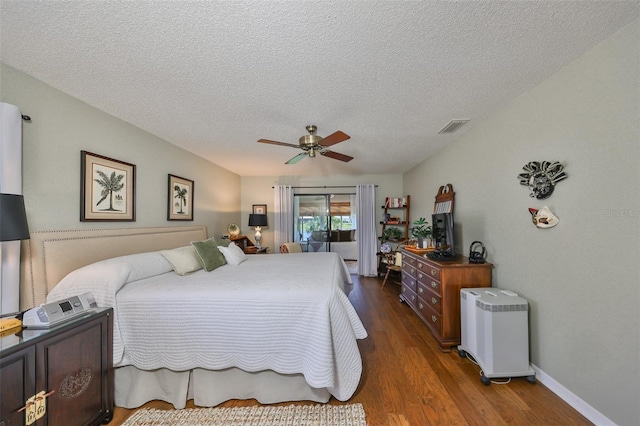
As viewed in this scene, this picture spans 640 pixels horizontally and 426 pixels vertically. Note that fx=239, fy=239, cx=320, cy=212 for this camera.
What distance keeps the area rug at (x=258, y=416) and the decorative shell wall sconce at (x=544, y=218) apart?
1931 mm

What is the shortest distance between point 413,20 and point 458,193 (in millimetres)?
2468

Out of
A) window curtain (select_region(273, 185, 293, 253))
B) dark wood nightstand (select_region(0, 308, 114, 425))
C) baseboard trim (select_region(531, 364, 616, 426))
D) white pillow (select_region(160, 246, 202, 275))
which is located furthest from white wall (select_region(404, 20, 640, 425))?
window curtain (select_region(273, 185, 293, 253))

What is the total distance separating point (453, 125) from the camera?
2717 millimetres

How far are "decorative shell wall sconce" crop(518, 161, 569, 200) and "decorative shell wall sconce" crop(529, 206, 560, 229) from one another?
0.35 ft

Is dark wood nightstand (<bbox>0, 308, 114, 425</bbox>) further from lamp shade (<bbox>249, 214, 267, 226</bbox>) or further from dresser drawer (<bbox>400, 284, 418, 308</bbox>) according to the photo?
lamp shade (<bbox>249, 214, 267, 226</bbox>)

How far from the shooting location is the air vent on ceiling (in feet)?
8.56

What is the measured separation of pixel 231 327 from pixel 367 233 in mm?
4227

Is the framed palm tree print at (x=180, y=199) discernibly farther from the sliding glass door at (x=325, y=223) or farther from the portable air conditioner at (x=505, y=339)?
the portable air conditioner at (x=505, y=339)

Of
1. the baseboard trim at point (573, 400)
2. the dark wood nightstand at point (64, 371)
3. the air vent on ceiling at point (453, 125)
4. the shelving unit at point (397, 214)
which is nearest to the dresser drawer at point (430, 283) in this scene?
the baseboard trim at point (573, 400)

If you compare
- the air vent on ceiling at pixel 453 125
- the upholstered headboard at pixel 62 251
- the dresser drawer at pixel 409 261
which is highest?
the air vent on ceiling at pixel 453 125

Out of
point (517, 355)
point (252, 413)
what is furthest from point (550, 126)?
point (252, 413)

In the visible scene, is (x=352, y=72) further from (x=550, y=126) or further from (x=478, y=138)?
(x=478, y=138)

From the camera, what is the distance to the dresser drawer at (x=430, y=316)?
250 cm

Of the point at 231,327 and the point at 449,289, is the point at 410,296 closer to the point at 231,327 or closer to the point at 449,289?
the point at 449,289
